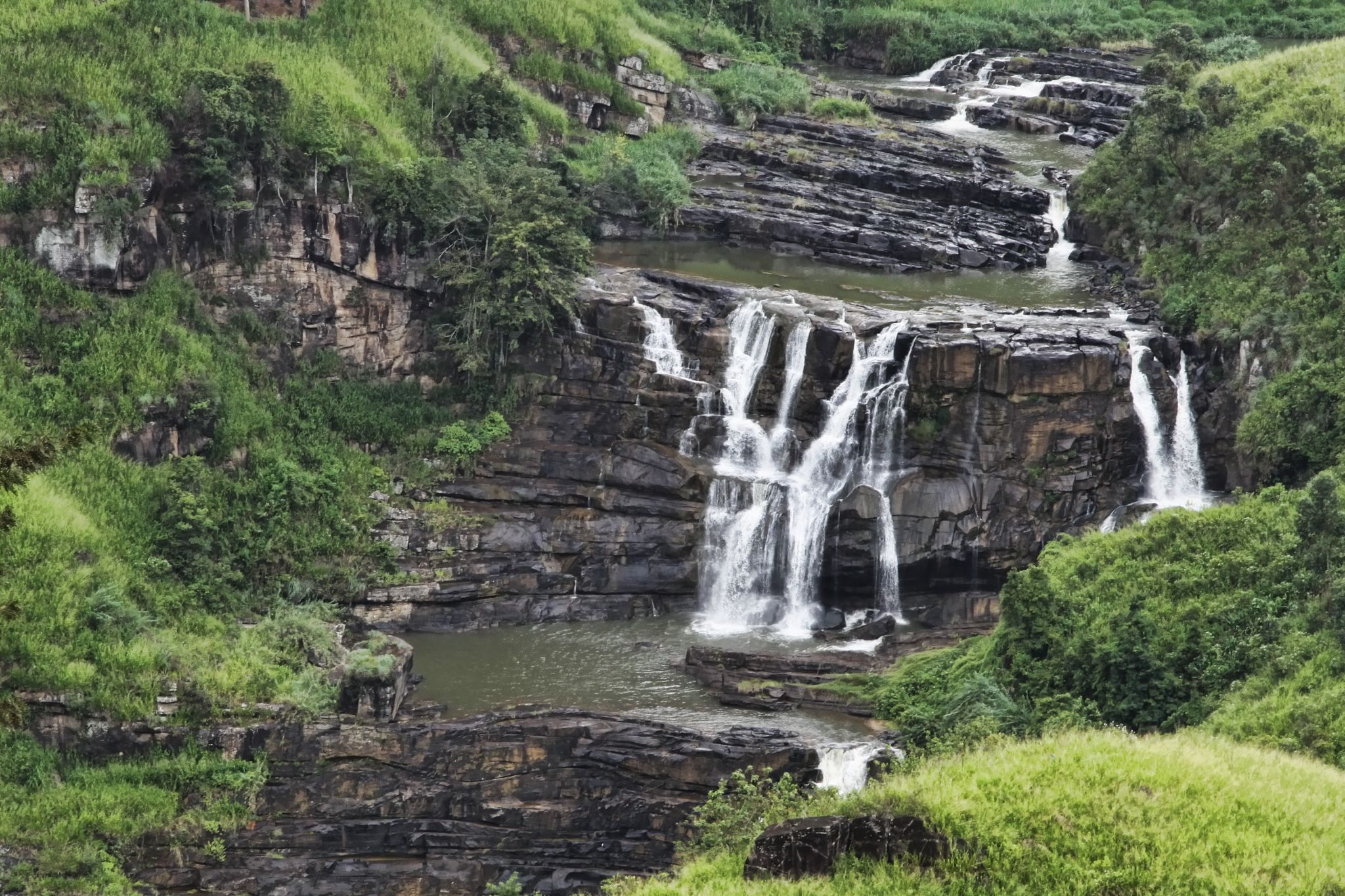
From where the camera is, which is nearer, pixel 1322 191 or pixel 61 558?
pixel 61 558

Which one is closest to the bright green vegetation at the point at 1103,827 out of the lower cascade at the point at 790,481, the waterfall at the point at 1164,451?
the lower cascade at the point at 790,481

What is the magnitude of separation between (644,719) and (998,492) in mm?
11355

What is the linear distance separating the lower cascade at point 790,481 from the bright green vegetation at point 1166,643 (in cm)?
466

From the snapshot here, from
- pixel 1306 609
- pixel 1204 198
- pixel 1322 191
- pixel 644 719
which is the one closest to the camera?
pixel 1306 609

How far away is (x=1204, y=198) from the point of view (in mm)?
42469

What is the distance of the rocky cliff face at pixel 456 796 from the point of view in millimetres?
27469

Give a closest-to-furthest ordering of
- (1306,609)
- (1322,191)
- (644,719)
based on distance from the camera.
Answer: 1. (1306,609)
2. (644,719)
3. (1322,191)

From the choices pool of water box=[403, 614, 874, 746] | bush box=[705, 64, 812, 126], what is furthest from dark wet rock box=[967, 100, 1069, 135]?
pool of water box=[403, 614, 874, 746]

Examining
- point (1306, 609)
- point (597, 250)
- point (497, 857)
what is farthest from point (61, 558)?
point (1306, 609)

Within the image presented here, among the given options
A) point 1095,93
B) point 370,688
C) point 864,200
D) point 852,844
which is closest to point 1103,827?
point 852,844

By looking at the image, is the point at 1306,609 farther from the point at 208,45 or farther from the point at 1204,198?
the point at 208,45

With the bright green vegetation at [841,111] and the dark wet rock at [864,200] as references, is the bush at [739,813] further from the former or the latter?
the bright green vegetation at [841,111]

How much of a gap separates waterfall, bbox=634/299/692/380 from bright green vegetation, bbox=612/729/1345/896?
60.6ft

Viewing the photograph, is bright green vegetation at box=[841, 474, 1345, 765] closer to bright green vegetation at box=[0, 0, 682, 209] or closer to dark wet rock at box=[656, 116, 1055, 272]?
dark wet rock at box=[656, 116, 1055, 272]
